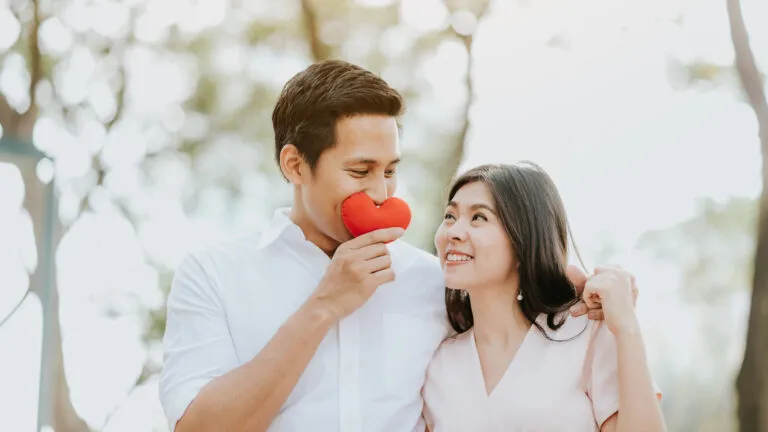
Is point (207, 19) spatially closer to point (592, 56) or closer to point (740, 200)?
point (592, 56)

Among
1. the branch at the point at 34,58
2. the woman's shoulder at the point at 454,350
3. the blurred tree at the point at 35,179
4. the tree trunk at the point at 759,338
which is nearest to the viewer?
the woman's shoulder at the point at 454,350

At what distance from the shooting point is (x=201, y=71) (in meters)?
4.55

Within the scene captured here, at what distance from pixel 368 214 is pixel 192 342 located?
0.48m

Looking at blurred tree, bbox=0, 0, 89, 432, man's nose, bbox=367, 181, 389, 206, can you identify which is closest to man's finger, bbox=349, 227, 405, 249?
man's nose, bbox=367, 181, 389, 206

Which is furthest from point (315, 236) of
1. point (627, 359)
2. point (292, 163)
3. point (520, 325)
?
point (627, 359)

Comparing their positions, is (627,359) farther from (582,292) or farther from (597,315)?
(582,292)

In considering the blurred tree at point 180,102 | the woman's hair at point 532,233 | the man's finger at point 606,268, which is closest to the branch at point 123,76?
the blurred tree at point 180,102

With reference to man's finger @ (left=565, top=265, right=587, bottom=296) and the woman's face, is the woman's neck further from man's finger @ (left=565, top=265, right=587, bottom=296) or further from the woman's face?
man's finger @ (left=565, top=265, right=587, bottom=296)

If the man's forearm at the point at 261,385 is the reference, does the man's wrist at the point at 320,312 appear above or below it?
above

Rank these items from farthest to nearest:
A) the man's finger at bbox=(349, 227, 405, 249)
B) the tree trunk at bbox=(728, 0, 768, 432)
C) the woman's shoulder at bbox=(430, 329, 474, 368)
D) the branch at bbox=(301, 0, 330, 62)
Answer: the branch at bbox=(301, 0, 330, 62), the tree trunk at bbox=(728, 0, 768, 432), the woman's shoulder at bbox=(430, 329, 474, 368), the man's finger at bbox=(349, 227, 405, 249)

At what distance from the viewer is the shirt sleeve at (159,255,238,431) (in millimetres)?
1731

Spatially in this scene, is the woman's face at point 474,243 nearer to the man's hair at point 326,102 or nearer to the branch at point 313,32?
the man's hair at point 326,102

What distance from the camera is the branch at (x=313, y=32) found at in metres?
4.67

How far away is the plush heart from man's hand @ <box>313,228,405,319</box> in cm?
5
